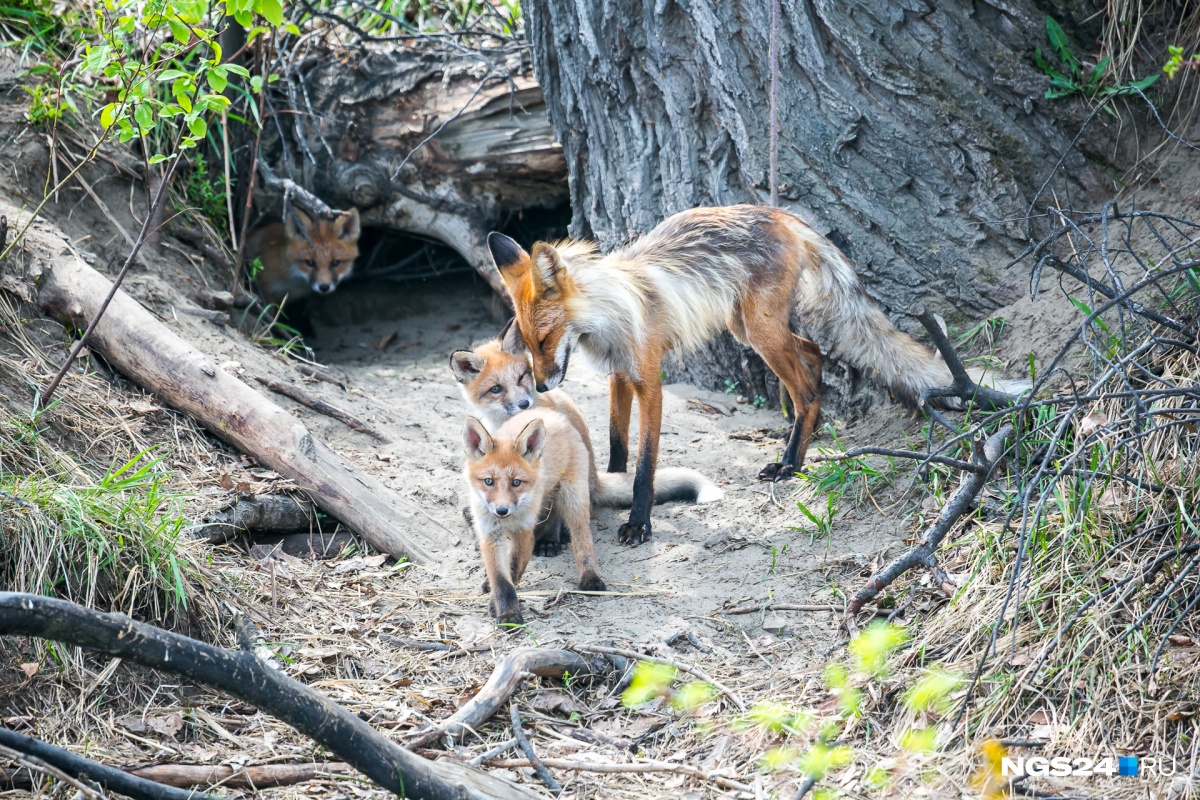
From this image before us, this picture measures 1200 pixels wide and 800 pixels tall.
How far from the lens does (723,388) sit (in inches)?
258

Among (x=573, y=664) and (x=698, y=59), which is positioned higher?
(x=698, y=59)

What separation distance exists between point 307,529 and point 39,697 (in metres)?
1.72

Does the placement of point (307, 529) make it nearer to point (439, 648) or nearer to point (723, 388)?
point (439, 648)

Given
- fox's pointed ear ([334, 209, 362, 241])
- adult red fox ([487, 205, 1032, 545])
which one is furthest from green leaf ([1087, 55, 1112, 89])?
fox's pointed ear ([334, 209, 362, 241])

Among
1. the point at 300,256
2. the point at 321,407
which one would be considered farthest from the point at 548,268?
the point at 300,256

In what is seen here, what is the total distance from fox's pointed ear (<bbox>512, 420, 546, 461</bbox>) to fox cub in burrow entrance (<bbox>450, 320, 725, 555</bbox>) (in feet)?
1.78

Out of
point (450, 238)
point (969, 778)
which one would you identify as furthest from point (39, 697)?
point (450, 238)

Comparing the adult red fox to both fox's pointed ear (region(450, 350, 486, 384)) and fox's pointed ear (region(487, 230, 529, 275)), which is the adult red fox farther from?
fox's pointed ear (region(450, 350, 486, 384))

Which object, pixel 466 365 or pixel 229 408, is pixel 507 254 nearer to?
pixel 466 365

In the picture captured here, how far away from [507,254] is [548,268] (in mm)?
372

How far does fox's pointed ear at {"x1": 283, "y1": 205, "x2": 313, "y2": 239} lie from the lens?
26.5ft

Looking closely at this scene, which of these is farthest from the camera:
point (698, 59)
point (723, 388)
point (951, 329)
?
point (723, 388)

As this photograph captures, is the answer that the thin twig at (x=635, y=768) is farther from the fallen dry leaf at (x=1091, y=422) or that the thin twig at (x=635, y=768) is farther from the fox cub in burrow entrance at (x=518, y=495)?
the fallen dry leaf at (x=1091, y=422)
